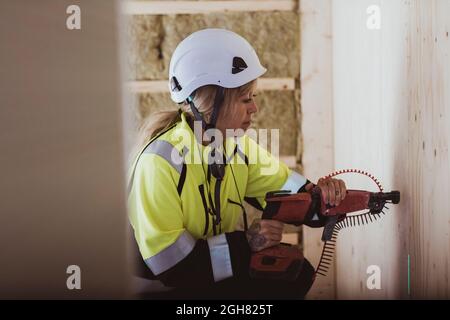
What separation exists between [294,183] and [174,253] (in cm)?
48

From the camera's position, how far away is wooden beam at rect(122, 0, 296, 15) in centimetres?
207

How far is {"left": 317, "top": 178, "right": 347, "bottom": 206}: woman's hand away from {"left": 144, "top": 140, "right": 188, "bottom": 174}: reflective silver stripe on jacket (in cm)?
43

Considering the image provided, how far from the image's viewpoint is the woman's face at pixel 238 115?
5.68 feet

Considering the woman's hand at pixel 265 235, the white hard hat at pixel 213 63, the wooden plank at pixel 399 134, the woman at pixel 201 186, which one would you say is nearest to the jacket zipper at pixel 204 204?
the woman at pixel 201 186

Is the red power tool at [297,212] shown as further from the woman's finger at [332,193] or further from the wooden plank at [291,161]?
the wooden plank at [291,161]

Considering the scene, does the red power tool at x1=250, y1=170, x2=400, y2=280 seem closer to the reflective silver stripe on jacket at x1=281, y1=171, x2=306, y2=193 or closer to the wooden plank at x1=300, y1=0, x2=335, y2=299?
the reflective silver stripe on jacket at x1=281, y1=171, x2=306, y2=193

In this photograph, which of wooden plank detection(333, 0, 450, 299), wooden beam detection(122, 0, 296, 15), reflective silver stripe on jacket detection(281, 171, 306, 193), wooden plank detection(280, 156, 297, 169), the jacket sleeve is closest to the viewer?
wooden plank detection(333, 0, 450, 299)

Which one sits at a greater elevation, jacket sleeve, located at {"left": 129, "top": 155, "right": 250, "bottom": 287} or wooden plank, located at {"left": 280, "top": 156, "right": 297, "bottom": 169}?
wooden plank, located at {"left": 280, "top": 156, "right": 297, "bottom": 169}

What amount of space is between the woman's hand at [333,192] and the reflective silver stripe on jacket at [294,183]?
16cm

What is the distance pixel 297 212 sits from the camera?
170cm

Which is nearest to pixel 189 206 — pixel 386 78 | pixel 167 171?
pixel 167 171

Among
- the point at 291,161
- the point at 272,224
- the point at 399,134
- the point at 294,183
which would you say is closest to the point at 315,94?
the point at 291,161

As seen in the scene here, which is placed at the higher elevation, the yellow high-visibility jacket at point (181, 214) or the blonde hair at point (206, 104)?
the blonde hair at point (206, 104)

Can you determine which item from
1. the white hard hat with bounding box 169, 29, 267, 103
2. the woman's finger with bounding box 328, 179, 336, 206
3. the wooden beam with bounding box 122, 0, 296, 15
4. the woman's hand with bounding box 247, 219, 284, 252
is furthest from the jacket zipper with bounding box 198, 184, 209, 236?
the wooden beam with bounding box 122, 0, 296, 15
